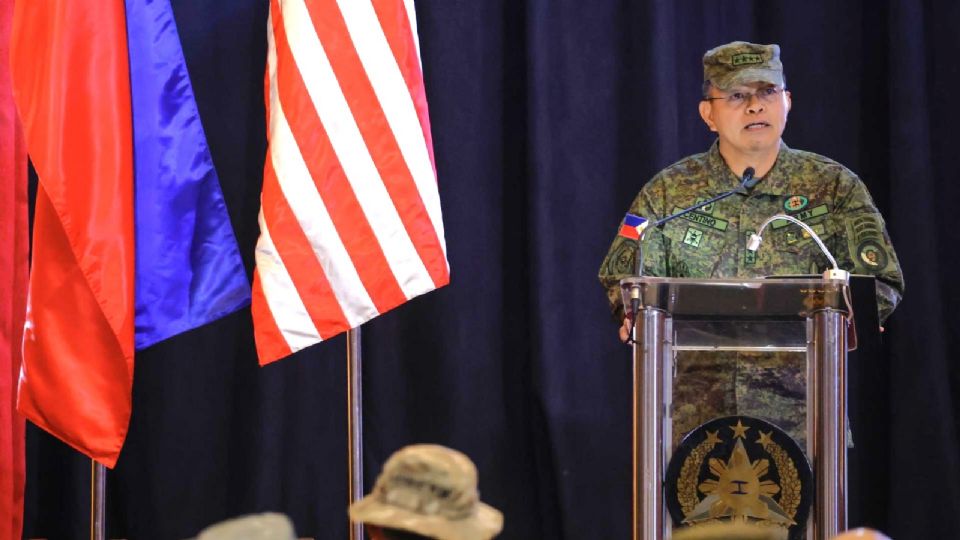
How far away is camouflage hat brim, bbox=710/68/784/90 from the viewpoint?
3.44m

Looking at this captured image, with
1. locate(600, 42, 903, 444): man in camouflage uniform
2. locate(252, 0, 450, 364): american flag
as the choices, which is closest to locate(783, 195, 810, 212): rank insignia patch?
locate(600, 42, 903, 444): man in camouflage uniform

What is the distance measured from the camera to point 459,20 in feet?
14.2

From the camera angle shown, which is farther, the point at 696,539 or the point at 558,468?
the point at 558,468

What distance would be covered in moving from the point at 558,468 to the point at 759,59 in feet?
4.91

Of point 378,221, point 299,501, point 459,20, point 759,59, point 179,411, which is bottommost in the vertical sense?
point 299,501

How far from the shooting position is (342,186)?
3.59 meters

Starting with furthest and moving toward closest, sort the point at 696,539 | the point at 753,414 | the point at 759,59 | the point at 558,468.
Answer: the point at 558,468, the point at 759,59, the point at 753,414, the point at 696,539

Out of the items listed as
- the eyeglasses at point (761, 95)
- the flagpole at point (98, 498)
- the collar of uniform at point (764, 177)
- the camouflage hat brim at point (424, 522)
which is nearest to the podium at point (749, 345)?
the collar of uniform at point (764, 177)

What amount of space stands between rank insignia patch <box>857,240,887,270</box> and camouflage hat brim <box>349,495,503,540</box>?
6.26ft

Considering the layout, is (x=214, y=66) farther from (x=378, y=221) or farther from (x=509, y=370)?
(x=509, y=370)

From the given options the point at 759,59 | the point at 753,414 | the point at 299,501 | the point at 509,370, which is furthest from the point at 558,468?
the point at 759,59

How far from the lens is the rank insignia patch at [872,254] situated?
3160 millimetres

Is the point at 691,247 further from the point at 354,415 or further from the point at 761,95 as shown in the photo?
the point at 354,415

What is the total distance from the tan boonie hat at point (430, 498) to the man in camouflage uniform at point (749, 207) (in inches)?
68.8
